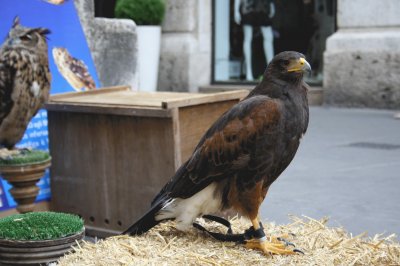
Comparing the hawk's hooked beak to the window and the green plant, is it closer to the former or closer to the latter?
the green plant

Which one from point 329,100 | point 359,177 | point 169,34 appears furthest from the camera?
point 169,34

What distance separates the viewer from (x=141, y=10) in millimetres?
11969

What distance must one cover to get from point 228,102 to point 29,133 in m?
1.58

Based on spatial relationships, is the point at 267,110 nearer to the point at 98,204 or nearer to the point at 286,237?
the point at 286,237

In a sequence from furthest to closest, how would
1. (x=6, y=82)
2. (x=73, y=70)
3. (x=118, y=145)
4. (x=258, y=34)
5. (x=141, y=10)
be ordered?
(x=258, y=34) → (x=141, y=10) → (x=73, y=70) → (x=118, y=145) → (x=6, y=82)

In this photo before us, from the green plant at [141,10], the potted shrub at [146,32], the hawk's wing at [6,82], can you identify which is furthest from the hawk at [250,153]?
the green plant at [141,10]

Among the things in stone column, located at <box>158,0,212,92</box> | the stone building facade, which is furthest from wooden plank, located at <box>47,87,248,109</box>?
stone column, located at <box>158,0,212,92</box>

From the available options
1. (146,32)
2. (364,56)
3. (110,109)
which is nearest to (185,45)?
(146,32)

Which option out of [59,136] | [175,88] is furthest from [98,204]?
[175,88]

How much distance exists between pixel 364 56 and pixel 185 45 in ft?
12.0

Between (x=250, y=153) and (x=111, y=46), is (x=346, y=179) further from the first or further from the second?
(x=250, y=153)

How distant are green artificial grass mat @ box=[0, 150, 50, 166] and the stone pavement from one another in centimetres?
206

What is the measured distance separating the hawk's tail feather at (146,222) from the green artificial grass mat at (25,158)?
1.17m

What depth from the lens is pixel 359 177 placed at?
6.51 m
